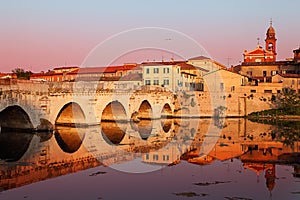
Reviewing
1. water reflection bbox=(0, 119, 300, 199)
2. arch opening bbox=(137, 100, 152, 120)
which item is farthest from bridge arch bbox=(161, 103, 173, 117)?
water reflection bbox=(0, 119, 300, 199)

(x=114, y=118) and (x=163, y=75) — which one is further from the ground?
(x=163, y=75)

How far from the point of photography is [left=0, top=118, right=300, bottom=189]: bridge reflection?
56.1ft

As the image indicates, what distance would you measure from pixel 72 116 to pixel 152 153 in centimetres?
1242

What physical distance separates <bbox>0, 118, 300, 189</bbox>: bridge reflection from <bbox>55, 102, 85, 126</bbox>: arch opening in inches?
34.0

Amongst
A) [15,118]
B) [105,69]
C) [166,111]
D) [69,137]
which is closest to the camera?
[69,137]

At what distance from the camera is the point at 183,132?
31.4 m

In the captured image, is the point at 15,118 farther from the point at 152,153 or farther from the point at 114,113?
the point at 114,113

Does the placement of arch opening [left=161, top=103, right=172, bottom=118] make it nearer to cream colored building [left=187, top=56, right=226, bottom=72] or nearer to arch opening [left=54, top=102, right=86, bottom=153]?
arch opening [left=54, top=102, right=86, bottom=153]

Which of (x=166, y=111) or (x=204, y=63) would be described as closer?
(x=166, y=111)

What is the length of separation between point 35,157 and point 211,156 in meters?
8.33

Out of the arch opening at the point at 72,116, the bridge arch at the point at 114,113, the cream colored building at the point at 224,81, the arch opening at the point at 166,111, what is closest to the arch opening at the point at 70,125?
the arch opening at the point at 72,116

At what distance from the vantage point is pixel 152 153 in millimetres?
21266

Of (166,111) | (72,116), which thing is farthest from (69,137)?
(166,111)

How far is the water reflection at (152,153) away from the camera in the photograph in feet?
52.6
